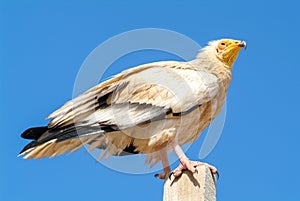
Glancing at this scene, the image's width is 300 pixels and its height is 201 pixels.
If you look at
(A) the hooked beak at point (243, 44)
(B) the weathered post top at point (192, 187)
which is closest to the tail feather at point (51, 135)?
(B) the weathered post top at point (192, 187)

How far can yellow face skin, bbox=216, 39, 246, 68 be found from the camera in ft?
24.8

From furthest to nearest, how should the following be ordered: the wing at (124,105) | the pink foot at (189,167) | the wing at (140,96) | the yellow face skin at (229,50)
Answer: the yellow face skin at (229,50) → the wing at (140,96) → the wing at (124,105) → the pink foot at (189,167)

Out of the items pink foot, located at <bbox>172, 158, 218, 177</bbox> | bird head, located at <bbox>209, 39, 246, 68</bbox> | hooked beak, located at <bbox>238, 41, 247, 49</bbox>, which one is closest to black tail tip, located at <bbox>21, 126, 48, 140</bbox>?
pink foot, located at <bbox>172, 158, 218, 177</bbox>

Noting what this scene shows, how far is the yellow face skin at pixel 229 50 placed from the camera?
7.56 m

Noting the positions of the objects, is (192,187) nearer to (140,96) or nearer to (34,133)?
(34,133)

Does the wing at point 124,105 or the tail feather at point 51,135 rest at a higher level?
the wing at point 124,105

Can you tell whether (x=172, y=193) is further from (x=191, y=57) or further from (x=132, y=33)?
(x=191, y=57)

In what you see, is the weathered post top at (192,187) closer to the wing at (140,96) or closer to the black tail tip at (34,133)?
the wing at (140,96)

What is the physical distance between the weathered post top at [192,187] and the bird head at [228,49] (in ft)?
11.2

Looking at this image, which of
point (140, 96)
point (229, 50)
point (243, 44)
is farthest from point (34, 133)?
point (243, 44)

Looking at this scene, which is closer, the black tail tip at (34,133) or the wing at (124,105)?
the black tail tip at (34,133)

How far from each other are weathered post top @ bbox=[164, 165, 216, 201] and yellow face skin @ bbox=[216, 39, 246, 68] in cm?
342

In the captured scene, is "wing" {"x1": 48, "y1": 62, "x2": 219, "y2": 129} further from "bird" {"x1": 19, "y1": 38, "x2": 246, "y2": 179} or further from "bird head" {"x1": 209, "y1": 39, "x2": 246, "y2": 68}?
"bird head" {"x1": 209, "y1": 39, "x2": 246, "y2": 68}

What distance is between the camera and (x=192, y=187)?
4117 millimetres
